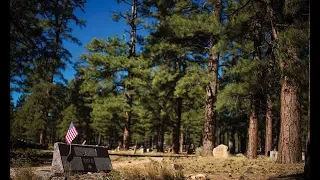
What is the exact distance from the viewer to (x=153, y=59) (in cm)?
2439

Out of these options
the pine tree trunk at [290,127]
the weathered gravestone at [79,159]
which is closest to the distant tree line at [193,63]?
the pine tree trunk at [290,127]

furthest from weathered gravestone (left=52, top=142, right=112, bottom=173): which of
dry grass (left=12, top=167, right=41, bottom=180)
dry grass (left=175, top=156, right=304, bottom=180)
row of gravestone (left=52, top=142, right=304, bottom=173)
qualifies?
dry grass (left=175, top=156, right=304, bottom=180)

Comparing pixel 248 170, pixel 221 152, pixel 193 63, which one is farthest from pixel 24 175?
pixel 193 63

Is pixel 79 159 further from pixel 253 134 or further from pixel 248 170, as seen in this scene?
pixel 253 134

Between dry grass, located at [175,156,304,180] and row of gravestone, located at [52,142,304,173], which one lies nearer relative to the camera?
dry grass, located at [175,156,304,180]

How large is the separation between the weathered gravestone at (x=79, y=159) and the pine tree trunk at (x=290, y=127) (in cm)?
594

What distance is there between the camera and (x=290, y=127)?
11.2 m

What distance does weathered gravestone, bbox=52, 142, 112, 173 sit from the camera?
407 inches

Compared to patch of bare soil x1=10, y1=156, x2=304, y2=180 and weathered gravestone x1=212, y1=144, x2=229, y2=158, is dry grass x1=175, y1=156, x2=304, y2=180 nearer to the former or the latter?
patch of bare soil x1=10, y1=156, x2=304, y2=180

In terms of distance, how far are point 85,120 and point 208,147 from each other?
33338mm

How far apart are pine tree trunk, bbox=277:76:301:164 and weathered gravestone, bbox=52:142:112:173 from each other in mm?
5937

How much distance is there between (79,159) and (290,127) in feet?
22.4
